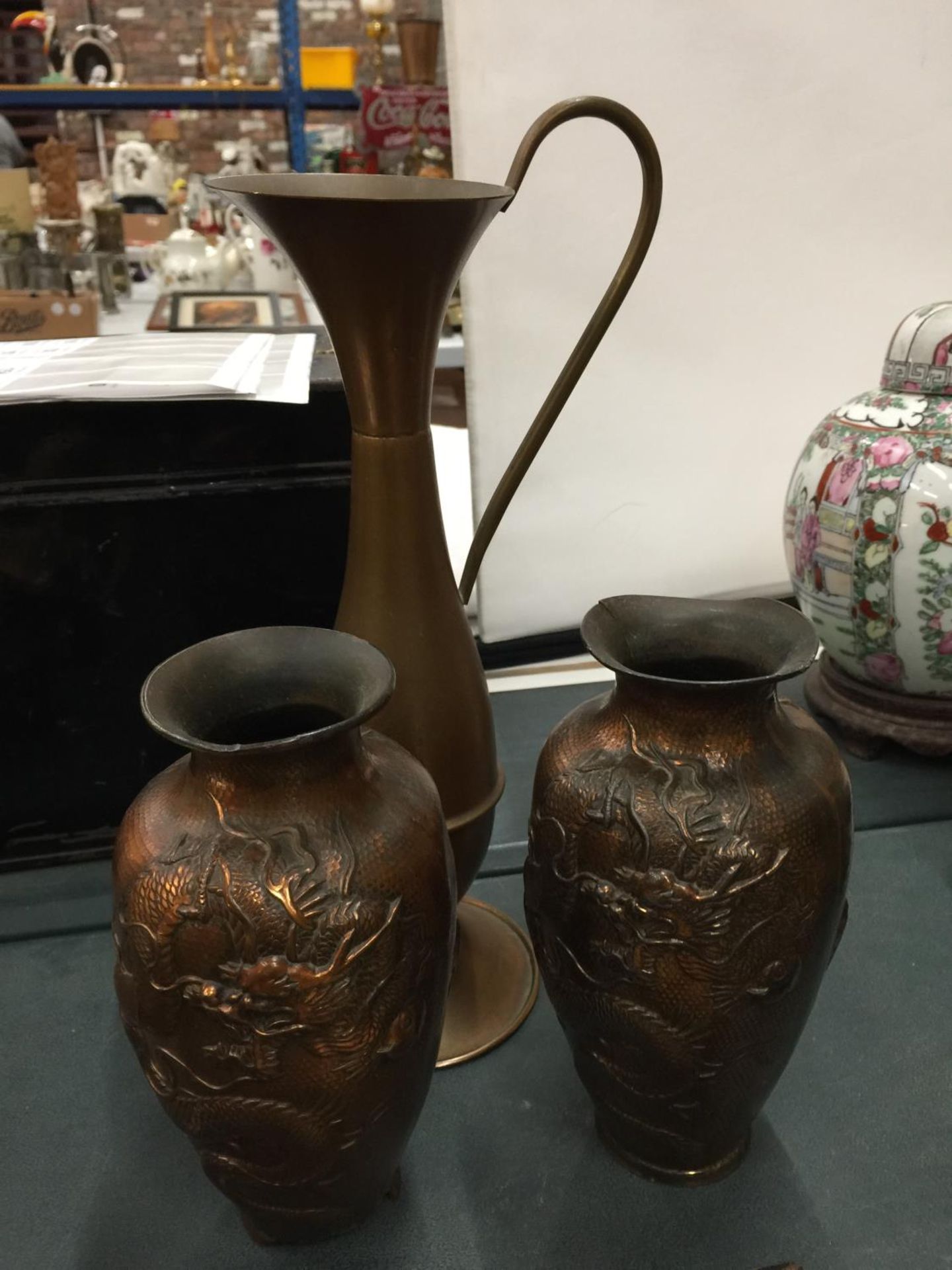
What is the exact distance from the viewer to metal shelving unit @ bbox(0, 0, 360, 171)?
242cm

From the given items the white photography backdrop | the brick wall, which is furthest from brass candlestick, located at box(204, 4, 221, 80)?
the white photography backdrop

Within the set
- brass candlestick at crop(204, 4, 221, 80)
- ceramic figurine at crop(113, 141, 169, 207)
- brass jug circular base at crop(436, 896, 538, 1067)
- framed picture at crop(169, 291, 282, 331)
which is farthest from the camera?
brass candlestick at crop(204, 4, 221, 80)

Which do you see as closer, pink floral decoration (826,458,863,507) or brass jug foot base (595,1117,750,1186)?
brass jug foot base (595,1117,750,1186)

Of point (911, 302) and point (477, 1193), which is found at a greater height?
point (911, 302)

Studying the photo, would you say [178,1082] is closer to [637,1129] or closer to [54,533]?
[637,1129]

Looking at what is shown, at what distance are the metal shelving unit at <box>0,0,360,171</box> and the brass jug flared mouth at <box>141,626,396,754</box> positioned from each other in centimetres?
213

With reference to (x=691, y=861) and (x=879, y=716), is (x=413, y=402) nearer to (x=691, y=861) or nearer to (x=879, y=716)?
(x=691, y=861)

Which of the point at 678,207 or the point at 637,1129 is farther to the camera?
the point at 678,207

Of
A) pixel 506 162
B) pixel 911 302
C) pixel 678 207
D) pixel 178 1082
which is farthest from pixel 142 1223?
pixel 911 302

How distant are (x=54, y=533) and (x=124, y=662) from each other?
0.14 metres

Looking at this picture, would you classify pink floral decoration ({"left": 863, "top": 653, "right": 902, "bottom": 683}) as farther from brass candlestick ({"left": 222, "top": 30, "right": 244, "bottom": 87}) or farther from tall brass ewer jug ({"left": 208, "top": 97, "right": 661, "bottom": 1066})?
brass candlestick ({"left": 222, "top": 30, "right": 244, "bottom": 87})

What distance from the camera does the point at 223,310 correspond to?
1.59m

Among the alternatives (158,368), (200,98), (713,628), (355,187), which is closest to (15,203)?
(200,98)

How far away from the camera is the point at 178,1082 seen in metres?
0.55
